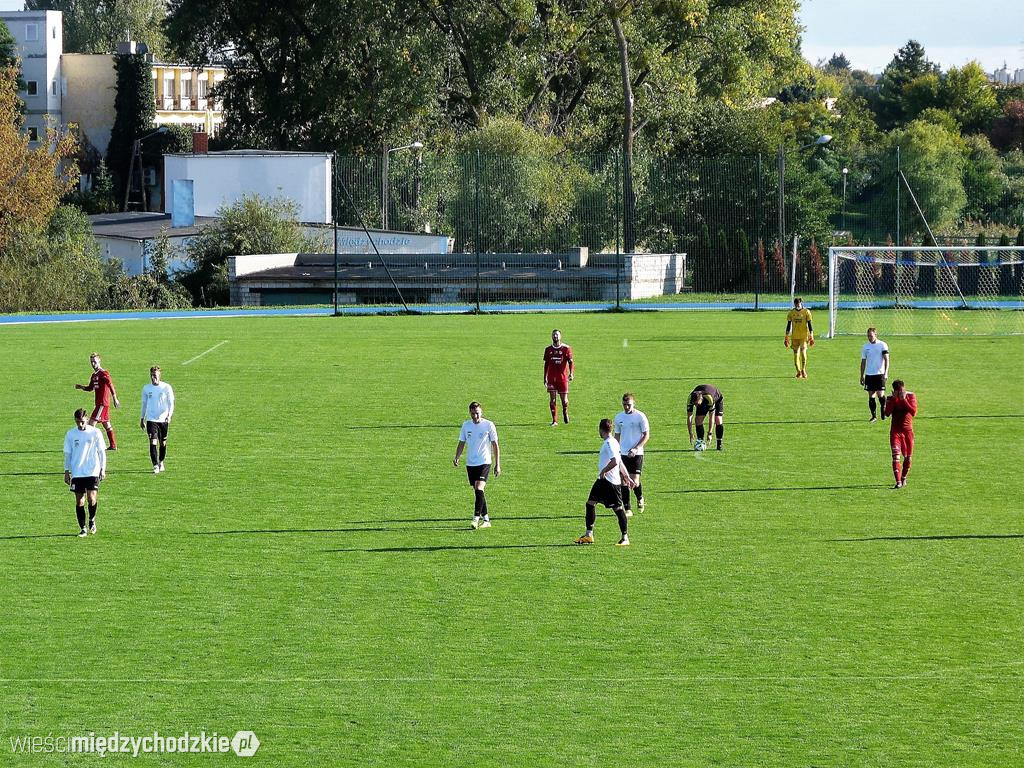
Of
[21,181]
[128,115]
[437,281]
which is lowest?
[437,281]

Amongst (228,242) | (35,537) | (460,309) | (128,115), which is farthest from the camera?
(128,115)

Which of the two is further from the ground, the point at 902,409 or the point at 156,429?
the point at 902,409

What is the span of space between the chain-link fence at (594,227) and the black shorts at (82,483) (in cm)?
3950

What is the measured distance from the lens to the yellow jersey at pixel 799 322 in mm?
32938

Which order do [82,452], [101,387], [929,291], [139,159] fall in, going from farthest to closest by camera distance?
1. [139,159]
2. [929,291]
3. [101,387]
4. [82,452]

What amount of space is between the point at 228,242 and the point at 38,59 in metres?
57.6

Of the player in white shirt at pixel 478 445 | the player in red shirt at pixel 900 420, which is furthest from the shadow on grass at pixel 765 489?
the player in white shirt at pixel 478 445

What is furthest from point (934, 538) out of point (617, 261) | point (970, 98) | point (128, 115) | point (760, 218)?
point (970, 98)

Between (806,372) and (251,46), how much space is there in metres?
59.1

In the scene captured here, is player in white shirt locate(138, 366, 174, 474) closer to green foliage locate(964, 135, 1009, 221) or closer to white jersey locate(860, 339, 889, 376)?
white jersey locate(860, 339, 889, 376)

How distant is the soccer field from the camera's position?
12289 millimetres

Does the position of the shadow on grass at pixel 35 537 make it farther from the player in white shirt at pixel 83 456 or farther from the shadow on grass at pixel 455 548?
the shadow on grass at pixel 455 548

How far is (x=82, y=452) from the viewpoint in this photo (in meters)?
17.5

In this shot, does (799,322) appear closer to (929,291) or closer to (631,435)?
(631,435)
